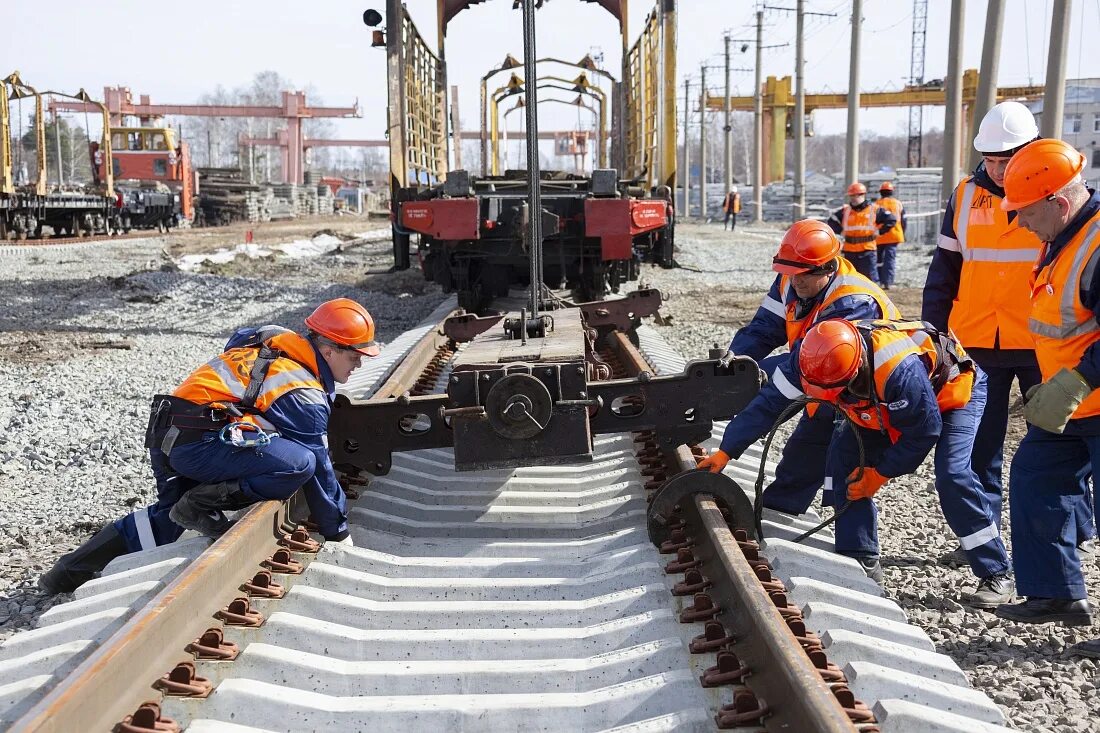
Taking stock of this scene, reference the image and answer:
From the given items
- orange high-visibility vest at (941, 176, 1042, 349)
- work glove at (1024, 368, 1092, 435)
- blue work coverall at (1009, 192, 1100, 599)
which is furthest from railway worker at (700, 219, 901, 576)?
work glove at (1024, 368, 1092, 435)

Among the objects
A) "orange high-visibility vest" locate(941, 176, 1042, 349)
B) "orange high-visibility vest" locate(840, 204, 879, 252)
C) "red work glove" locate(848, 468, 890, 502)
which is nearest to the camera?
"red work glove" locate(848, 468, 890, 502)

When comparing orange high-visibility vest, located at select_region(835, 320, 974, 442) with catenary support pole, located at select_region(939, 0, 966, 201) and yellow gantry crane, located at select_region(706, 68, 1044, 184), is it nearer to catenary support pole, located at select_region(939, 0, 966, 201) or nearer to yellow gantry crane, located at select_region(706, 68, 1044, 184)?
catenary support pole, located at select_region(939, 0, 966, 201)

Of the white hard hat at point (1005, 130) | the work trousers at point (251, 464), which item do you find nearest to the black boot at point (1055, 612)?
the white hard hat at point (1005, 130)

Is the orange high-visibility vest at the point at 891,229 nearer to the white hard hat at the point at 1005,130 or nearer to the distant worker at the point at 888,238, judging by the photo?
the distant worker at the point at 888,238

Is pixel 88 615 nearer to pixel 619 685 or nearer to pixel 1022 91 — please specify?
pixel 619 685

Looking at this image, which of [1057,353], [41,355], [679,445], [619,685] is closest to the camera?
[619,685]

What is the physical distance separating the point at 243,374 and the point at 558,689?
1.78 meters

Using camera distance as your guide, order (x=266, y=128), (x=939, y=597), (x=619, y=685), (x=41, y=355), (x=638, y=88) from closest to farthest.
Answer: (x=619, y=685), (x=939, y=597), (x=41, y=355), (x=638, y=88), (x=266, y=128)

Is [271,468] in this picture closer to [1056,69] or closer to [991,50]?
[1056,69]

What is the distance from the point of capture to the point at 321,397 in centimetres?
399

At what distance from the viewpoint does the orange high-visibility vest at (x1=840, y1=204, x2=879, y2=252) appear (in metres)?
13.0

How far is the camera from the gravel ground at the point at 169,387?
3520 millimetres

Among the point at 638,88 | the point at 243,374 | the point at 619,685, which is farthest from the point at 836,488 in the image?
the point at 638,88

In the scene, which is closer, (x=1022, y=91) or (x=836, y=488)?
(x=836, y=488)
